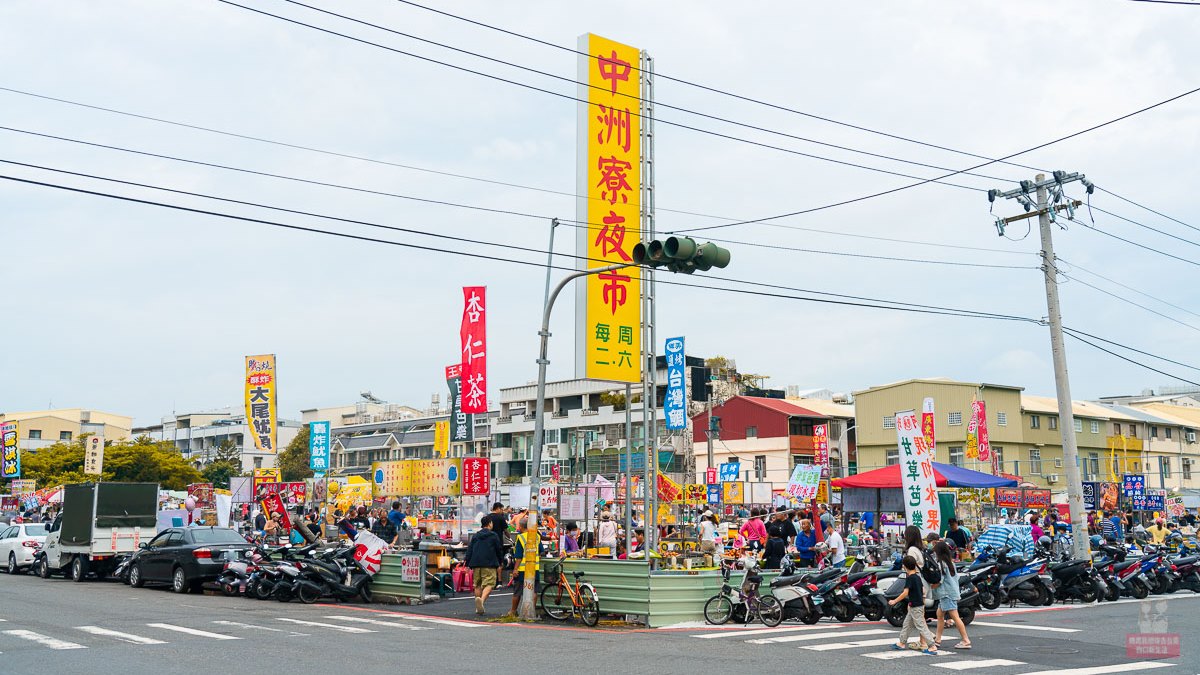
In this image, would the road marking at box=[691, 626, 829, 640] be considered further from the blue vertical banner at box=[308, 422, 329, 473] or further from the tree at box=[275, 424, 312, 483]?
the tree at box=[275, 424, 312, 483]

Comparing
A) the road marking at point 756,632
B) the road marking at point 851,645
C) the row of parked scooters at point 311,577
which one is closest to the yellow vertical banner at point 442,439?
the row of parked scooters at point 311,577

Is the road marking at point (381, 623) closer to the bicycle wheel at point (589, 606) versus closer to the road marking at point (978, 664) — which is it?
the bicycle wheel at point (589, 606)

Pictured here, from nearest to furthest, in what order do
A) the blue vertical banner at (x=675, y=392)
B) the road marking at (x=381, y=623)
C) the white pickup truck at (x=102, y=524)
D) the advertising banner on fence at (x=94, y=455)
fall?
the road marking at (x=381, y=623) → the white pickup truck at (x=102, y=524) → the blue vertical banner at (x=675, y=392) → the advertising banner on fence at (x=94, y=455)

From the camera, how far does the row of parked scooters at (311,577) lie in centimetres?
2059

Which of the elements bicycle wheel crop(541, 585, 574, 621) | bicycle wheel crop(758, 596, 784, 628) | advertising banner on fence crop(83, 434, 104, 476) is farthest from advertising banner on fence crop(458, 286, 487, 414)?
advertising banner on fence crop(83, 434, 104, 476)

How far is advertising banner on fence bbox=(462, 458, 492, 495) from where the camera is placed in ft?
99.0

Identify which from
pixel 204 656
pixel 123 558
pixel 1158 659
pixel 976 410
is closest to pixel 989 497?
pixel 976 410

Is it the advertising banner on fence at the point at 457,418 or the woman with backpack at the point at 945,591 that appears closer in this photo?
the woman with backpack at the point at 945,591

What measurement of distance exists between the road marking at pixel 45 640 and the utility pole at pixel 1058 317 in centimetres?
1894

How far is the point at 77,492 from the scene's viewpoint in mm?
26500

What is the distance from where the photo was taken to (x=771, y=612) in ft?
53.5

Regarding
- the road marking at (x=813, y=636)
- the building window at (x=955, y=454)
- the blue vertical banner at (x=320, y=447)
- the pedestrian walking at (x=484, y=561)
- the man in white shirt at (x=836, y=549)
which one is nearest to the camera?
the road marking at (x=813, y=636)

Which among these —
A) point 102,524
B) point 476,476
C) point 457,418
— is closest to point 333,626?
point 102,524

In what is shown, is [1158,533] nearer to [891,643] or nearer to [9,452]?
[891,643]
